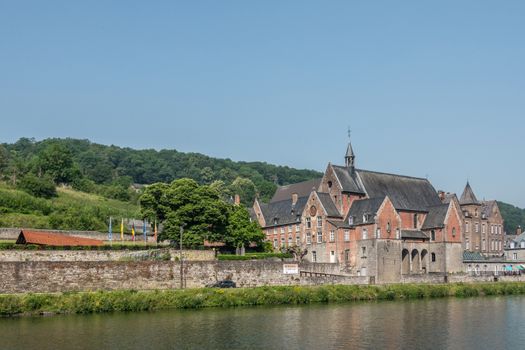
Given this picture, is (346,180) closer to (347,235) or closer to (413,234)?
(347,235)

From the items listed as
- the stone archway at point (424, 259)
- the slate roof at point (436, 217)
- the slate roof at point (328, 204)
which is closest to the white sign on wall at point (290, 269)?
the slate roof at point (328, 204)

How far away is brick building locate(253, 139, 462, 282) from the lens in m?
73.1

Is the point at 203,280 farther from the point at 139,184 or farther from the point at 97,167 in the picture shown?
the point at 139,184

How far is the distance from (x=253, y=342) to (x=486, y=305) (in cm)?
2686

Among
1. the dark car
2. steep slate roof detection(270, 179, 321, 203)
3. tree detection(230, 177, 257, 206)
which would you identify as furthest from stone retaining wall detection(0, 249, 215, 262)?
tree detection(230, 177, 257, 206)

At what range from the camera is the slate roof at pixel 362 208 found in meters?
74.1

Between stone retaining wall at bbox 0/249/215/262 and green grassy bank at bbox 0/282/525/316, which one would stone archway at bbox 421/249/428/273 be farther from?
stone retaining wall at bbox 0/249/215/262

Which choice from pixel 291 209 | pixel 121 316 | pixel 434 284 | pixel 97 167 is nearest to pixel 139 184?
pixel 97 167

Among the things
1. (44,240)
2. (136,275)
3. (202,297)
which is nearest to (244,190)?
(44,240)

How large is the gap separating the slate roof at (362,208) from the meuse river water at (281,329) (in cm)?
2325

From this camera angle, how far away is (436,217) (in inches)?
3179

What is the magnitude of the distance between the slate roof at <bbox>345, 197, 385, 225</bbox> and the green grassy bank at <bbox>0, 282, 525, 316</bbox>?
13.1m

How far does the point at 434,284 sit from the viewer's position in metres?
65.9

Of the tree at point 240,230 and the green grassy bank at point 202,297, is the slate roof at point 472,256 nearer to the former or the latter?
the green grassy bank at point 202,297
